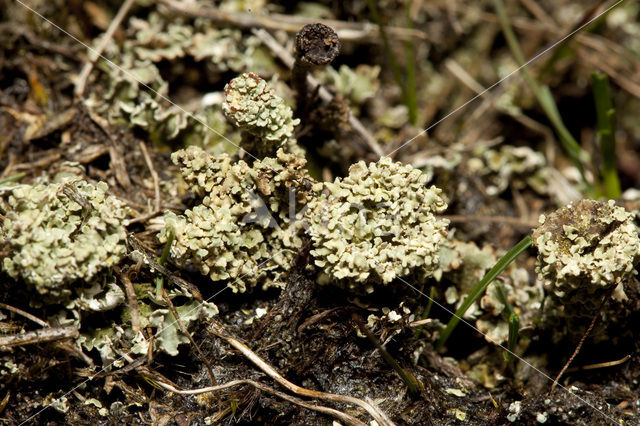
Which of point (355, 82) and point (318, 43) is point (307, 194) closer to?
point (318, 43)

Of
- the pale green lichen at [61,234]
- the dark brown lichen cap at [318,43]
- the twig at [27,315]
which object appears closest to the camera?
the pale green lichen at [61,234]

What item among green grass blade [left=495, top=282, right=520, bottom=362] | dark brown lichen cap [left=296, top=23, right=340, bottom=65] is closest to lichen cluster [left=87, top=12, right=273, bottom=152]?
dark brown lichen cap [left=296, top=23, right=340, bottom=65]

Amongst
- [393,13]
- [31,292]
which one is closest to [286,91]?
[393,13]

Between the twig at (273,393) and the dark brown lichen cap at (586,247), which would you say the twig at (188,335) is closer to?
the twig at (273,393)

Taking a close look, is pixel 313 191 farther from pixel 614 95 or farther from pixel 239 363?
pixel 614 95

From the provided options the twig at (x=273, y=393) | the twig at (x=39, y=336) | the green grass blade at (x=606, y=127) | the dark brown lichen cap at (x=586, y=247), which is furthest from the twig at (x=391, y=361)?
the green grass blade at (x=606, y=127)

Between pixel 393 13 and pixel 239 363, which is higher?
pixel 393 13
